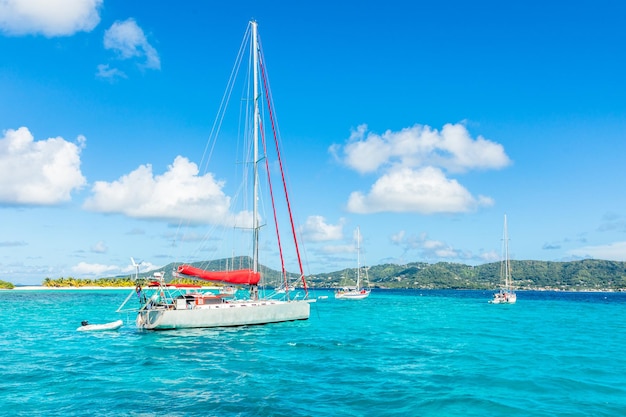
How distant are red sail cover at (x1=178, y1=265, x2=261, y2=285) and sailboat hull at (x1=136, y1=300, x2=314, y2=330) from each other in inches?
79.6

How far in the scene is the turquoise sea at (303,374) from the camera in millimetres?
17578

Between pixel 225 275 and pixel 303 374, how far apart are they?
19272 mm

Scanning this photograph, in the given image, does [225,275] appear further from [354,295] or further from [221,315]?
[354,295]

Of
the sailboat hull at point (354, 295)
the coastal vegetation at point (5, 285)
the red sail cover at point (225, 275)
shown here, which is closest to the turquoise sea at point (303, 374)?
the red sail cover at point (225, 275)

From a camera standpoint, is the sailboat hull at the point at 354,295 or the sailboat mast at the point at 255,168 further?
the sailboat hull at the point at 354,295

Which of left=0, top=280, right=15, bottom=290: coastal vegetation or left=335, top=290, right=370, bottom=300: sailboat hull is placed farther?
left=0, top=280, right=15, bottom=290: coastal vegetation

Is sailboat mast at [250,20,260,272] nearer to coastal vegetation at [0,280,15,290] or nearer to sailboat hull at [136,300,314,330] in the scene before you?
sailboat hull at [136,300,314,330]


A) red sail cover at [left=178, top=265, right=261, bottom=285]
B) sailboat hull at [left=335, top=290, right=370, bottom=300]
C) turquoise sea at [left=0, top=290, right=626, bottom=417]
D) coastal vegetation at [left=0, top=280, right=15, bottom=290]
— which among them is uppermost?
red sail cover at [left=178, top=265, right=261, bottom=285]

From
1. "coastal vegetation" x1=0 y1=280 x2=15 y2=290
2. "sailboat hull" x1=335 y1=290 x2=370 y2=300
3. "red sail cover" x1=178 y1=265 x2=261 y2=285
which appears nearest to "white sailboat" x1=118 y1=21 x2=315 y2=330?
"red sail cover" x1=178 y1=265 x2=261 y2=285

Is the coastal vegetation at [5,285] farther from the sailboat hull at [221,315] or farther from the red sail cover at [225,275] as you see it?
the red sail cover at [225,275]

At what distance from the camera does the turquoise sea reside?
17578 millimetres

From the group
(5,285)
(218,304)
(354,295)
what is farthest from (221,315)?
(5,285)

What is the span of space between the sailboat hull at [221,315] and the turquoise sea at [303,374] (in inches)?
32.9

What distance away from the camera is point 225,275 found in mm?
40719
